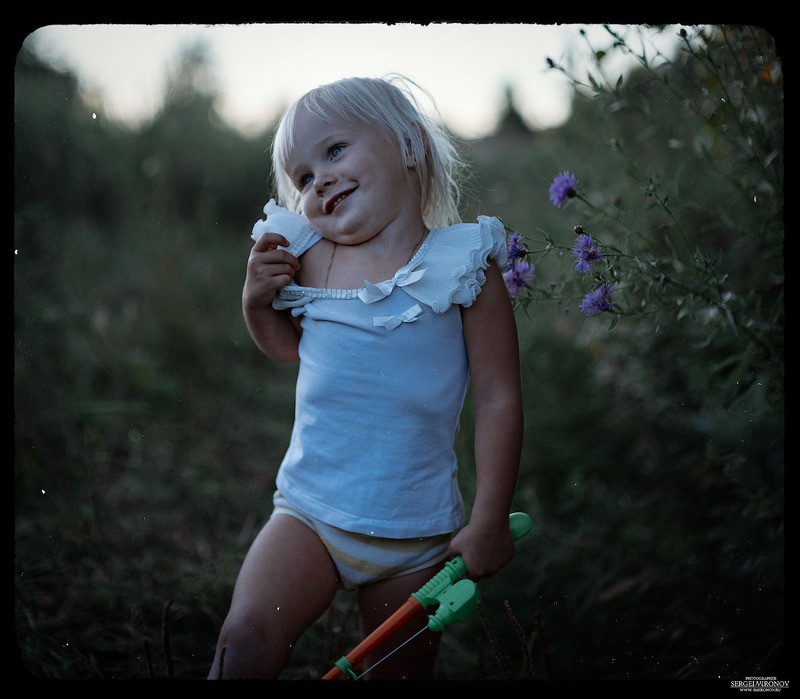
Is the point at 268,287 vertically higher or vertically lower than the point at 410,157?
lower

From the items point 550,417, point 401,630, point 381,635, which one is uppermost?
point 381,635

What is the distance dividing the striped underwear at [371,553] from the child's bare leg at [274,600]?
17 millimetres

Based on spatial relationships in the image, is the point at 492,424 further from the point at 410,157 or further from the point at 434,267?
the point at 410,157

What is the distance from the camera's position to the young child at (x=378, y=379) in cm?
120

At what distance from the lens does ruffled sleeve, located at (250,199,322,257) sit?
131cm

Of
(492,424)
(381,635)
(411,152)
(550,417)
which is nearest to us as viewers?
(381,635)

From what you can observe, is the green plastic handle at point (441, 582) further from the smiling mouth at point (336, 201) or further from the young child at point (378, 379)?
the smiling mouth at point (336, 201)

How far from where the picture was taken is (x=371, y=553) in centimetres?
123

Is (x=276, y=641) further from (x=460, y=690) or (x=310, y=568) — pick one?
(x=460, y=690)

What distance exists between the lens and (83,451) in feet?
8.32

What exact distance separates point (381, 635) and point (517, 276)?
24.5 inches

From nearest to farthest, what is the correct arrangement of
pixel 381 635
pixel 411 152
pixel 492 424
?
pixel 381 635 < pixel 492 424 < pixel 411 152

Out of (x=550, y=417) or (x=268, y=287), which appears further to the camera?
(x=550, y=417)

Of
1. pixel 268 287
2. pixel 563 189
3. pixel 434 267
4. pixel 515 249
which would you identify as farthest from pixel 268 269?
pixel 563 189
